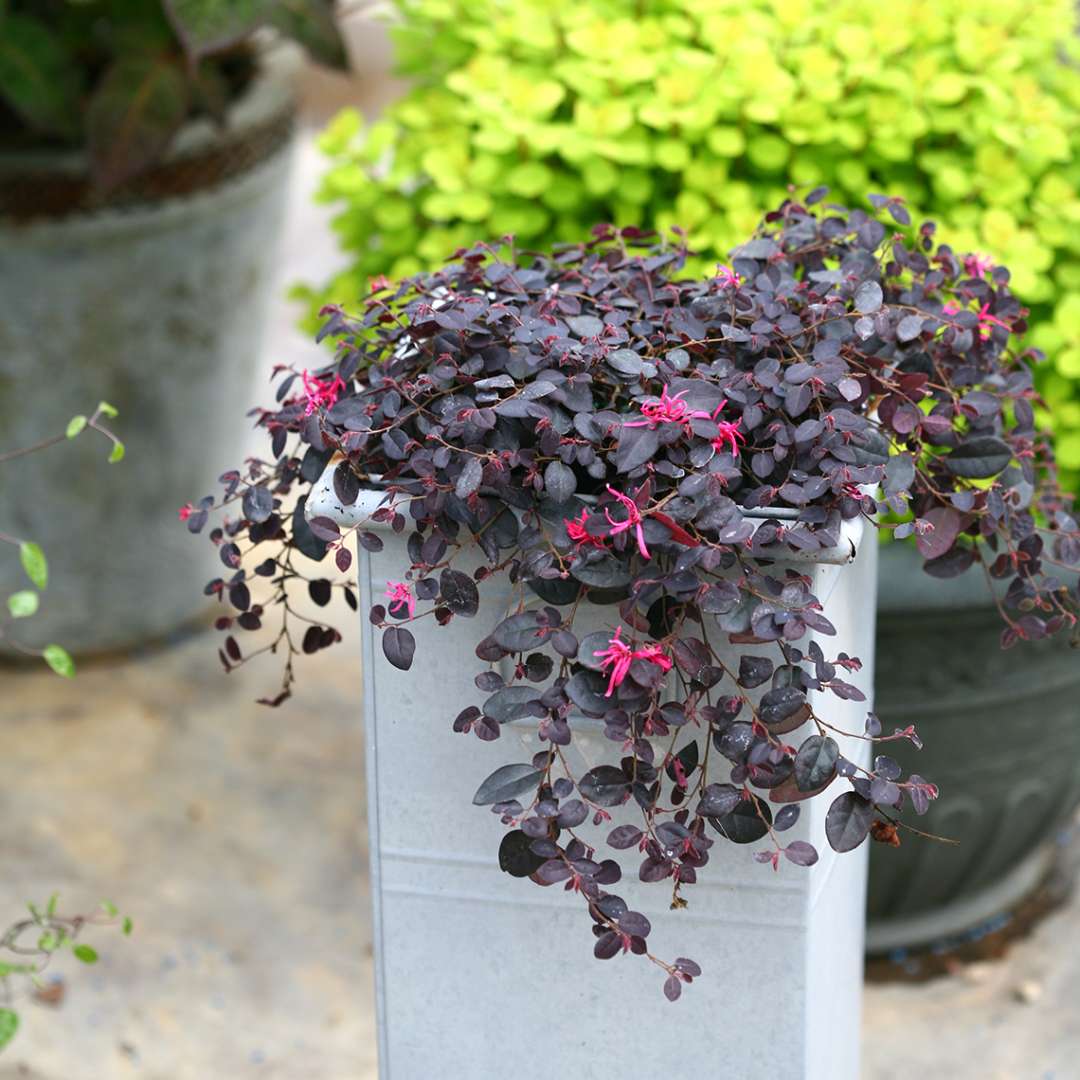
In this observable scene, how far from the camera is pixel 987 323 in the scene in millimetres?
1342

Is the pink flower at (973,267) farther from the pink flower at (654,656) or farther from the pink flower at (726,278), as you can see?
the pink flower at (654,656)

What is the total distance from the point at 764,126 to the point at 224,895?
1341 millimetres

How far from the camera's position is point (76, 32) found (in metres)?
2.55

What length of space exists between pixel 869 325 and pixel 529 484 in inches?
12.0

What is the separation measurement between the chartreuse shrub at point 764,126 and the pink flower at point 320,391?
1.90ft

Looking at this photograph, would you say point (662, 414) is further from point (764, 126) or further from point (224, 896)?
point (224, 896)

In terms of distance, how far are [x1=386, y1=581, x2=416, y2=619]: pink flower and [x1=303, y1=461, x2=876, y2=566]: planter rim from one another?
6 centimetres

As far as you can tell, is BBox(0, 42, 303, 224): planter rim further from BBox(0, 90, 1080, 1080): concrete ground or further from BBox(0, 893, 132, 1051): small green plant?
BBox(0, 893, 132, 1051): small green plant

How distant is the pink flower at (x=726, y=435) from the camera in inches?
43.8

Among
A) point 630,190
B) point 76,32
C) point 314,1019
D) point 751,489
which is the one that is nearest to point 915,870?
point 314,1019

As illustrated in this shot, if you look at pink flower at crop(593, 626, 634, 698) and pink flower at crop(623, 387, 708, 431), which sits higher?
pink flower at crop(623, 387, 708, 431)

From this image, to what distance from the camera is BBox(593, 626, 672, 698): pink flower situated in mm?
1053

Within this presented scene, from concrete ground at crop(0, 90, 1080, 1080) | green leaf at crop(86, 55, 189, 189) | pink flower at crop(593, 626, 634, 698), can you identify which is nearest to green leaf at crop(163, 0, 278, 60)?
green leaf at crop(86, 55, 189, 189)

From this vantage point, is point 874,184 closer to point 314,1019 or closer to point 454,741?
point 454,741
